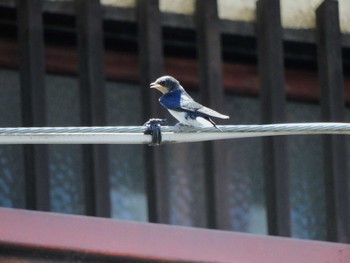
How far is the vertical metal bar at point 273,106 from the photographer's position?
10953mm

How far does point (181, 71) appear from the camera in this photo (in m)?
11.8

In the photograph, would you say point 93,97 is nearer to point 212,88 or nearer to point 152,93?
point 152,93

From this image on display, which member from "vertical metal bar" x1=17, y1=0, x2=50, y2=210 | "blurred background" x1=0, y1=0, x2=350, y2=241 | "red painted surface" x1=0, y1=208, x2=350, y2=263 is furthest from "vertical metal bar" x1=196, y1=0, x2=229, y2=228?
"vertical metal bar" x1=17, y1=0, x2=50, y2=210

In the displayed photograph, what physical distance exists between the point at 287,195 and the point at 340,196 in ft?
1.10

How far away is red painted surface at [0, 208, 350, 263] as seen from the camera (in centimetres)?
1005

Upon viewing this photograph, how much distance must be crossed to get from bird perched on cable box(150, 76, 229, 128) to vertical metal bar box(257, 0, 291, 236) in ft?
4.17

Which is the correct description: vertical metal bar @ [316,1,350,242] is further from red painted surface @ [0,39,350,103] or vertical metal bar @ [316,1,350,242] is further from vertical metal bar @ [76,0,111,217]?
vertical metal bar @ [76,0,111,217]

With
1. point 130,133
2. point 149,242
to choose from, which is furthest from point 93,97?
point 130,133

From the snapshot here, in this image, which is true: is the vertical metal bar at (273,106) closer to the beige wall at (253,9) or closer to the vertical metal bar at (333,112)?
the beige wall at (253,9)

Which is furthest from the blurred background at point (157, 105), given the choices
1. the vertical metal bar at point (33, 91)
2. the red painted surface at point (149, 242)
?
the red painted surface at point (149, 242)

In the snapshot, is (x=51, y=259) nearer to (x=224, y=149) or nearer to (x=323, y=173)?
(x=224, y=149)

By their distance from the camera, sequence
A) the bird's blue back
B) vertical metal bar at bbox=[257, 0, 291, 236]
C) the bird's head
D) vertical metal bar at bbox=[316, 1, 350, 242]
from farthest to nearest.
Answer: vertical metal bar at bbox=[316, 1, 350, 242] < vertical metal bar at bbox=[257, 0, 291, 236] < the bird's head < the bird's blue back

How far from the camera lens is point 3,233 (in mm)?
9992

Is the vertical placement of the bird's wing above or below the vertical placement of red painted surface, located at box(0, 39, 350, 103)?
below
